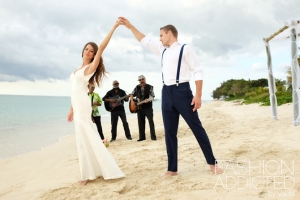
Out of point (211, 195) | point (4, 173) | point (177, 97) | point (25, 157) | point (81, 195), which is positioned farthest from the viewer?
point (25, 157)

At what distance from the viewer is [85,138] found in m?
3.55

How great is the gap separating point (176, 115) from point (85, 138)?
1.24 metres

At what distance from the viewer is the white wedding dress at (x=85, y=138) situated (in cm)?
352

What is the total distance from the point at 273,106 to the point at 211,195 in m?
7.43

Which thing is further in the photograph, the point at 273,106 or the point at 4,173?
the point at 273,106

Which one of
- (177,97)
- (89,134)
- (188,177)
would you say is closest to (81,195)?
(89,134)

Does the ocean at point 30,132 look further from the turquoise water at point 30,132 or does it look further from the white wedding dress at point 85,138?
the white wedding dress at point 85,138

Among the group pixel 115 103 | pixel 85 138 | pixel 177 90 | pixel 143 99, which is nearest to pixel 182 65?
pixel 177 90

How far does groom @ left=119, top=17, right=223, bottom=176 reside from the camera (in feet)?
11.0

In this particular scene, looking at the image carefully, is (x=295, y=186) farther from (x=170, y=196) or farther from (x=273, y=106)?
(x=273, y=106)

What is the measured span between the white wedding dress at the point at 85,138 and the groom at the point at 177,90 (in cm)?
Result: 84

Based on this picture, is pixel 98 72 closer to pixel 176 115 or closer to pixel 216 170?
pixel 176 115

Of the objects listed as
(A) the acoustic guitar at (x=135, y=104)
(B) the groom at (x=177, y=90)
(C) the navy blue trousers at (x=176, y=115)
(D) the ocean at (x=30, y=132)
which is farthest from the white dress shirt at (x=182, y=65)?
(D) the ocean at (x=30, y=132)

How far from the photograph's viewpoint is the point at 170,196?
2896mm
